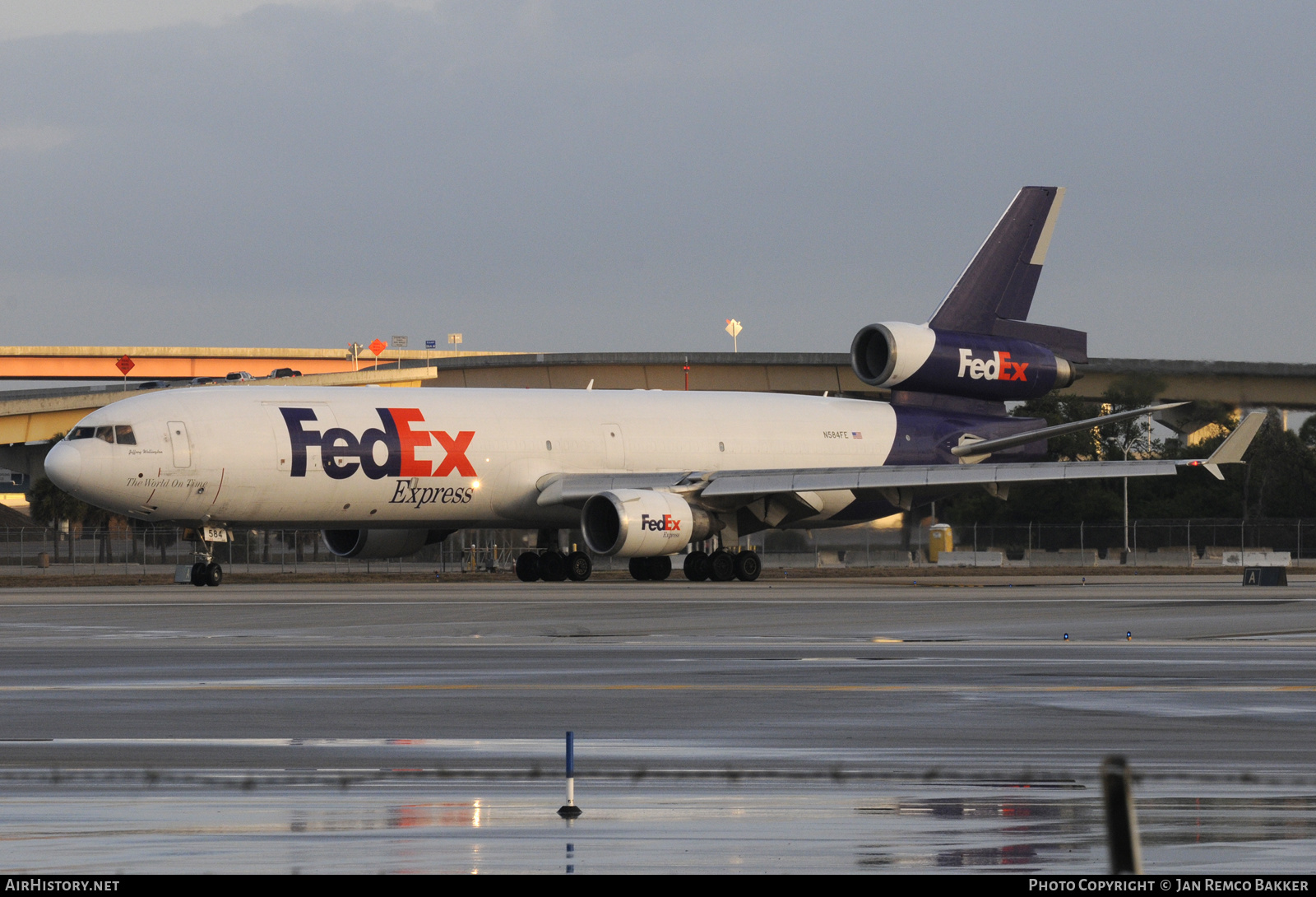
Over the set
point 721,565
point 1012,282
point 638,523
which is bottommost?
point 721,565

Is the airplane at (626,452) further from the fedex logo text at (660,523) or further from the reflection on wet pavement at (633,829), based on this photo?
the reflection on wet pavement at (633,829)

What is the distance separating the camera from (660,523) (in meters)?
40.1

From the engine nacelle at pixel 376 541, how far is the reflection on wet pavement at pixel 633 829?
114 feet

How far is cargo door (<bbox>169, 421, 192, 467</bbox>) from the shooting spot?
37.2 metres

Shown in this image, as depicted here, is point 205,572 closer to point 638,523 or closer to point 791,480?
point 638,523

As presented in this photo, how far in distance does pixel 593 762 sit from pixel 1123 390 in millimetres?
58264

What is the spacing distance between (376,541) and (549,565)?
4.48 metres

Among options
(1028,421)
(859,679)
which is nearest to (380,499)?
(1028,421)

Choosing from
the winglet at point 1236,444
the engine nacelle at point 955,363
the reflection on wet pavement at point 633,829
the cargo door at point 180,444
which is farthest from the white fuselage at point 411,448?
the reflection on wet pavement at point 633,829

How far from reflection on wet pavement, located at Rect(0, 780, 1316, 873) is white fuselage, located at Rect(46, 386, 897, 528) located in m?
28.5

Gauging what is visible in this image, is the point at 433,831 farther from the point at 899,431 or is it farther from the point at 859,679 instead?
the point at 899,431

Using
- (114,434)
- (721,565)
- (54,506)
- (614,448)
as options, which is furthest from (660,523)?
(54,506)

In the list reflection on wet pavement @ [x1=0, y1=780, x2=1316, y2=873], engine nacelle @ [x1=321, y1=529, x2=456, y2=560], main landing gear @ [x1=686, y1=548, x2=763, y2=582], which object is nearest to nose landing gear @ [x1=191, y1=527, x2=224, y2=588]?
engine nacelle @ [x1=321, y1=529, x2=456, y2=560]

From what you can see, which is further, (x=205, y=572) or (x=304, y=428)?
(x=205, y=572)
